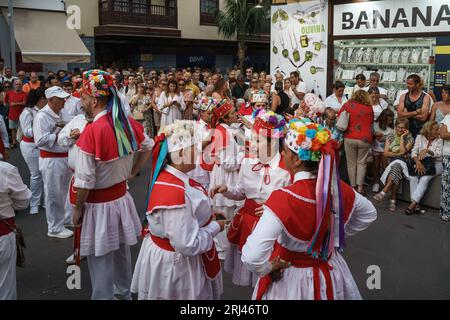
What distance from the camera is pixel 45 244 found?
6160 mm

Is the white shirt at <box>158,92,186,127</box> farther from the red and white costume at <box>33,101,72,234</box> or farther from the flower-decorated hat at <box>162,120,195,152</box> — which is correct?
the flower-decorated hat at <box>162,120,195,152</box>

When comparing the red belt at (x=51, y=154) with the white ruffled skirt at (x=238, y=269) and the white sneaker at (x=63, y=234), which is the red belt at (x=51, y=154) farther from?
the white ruffled skirt at (x=238, y=269)

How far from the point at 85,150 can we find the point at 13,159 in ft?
28.0

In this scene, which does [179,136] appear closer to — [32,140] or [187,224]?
[187,224]

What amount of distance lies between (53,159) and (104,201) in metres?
2.27

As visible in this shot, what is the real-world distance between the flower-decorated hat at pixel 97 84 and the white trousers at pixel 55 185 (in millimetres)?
2325

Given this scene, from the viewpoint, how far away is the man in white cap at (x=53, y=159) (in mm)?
5895

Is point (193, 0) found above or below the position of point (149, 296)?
above

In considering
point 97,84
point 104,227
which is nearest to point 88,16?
point 97,84

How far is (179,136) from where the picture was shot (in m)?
3.16

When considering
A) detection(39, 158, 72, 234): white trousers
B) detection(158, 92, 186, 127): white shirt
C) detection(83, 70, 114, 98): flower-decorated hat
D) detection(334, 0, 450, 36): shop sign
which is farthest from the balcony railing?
detection(83, 70, 114, 98): flower-decorated hat

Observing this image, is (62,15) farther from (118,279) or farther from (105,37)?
(118,279)

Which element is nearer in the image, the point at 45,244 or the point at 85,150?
the point at 85,150
